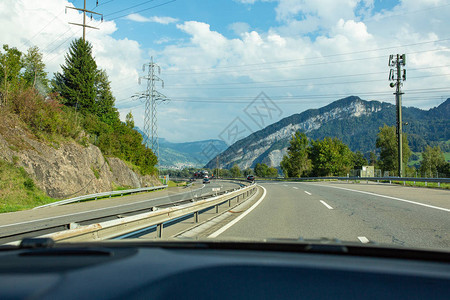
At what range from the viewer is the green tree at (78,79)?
135ft

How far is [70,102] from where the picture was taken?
1622 inches

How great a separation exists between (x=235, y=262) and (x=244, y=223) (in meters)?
7.62

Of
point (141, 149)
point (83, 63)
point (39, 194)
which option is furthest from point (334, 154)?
point (39, 194)

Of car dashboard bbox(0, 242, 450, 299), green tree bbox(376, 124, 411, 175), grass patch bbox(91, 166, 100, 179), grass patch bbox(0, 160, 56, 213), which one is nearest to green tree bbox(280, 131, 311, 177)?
green tree bbox(376, 124, 411, 175)

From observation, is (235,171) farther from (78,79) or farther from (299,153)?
(78,79)

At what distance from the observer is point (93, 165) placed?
28984 mm

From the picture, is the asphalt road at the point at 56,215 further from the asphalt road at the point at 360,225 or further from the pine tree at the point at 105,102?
the pine tree at the point at 105,102

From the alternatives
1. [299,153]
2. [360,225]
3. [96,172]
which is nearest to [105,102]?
[96,172]

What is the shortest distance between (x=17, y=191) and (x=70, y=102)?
25893mm

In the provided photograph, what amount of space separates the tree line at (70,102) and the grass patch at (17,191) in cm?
519

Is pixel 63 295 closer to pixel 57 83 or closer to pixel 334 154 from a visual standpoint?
pixel 57 83

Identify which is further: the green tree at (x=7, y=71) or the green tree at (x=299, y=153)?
the green tree at (x=299, y=153)

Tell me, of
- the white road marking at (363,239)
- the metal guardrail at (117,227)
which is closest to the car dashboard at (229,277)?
the metal guardrail at (117,227)

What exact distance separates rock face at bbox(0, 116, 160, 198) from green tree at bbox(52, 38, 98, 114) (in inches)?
553
